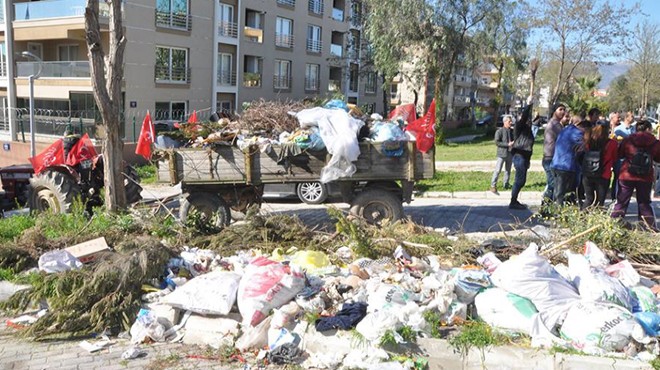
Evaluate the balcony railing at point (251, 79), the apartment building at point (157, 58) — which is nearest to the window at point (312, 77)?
the apartment building at point (157, 58)

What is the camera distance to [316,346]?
482cm

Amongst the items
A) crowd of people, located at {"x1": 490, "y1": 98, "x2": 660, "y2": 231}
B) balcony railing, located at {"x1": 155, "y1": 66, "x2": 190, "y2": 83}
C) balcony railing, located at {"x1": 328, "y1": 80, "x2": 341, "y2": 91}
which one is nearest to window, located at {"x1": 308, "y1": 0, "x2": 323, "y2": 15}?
balcony railing, located at {"x1": 328, "y1": 80, "x2": 341, "y2": 91}

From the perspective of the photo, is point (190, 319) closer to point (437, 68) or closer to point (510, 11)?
point (437, 68)

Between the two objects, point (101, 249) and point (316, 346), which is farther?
point (101, 249)

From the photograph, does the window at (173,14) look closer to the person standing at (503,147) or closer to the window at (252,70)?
the window at (252,70)

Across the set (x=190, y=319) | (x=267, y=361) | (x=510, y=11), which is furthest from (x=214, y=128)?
(x=510, y=11)

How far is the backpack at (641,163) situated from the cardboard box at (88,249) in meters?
7.04

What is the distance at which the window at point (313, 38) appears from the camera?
126 feet

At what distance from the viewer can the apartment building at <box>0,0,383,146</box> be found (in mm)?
24719

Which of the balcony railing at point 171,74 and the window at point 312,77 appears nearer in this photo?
the balcony railing at point 171,74

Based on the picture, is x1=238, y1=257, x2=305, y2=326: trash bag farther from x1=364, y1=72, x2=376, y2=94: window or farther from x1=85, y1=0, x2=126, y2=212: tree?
x1=364, y1=72, x2=376, y2=94: window

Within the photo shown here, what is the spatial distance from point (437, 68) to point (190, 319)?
1003 inches

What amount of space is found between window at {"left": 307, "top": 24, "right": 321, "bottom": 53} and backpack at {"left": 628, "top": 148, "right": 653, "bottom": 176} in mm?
31540

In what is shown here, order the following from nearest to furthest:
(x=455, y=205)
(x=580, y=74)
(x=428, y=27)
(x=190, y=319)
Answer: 1. (x=190, y=319)
2. (x=455, y=205)
3. (x=428, y=27)
4. (x=580, y=74)
